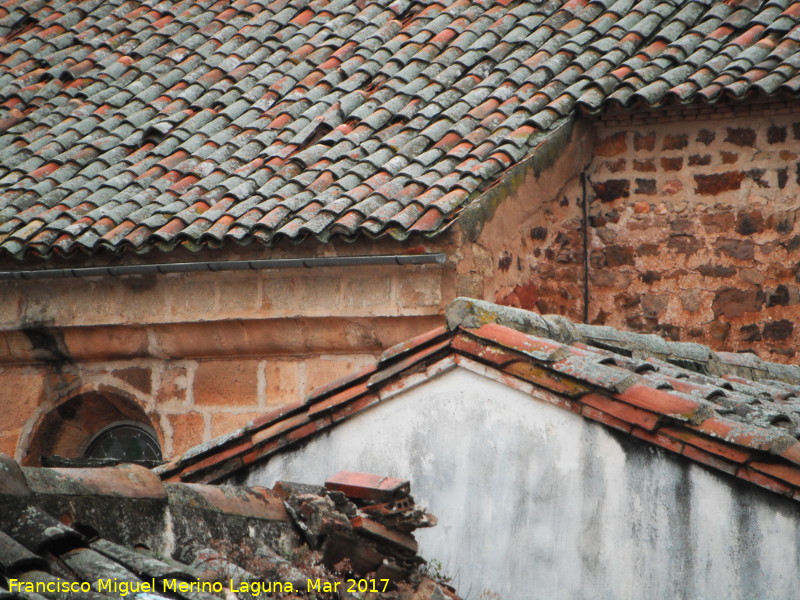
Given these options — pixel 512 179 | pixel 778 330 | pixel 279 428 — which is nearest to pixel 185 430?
pixel 512 179

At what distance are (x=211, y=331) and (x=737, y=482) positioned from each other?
13.8 feet

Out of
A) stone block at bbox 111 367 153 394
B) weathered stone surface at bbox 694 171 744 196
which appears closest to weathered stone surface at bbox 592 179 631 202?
weathered stone surface at bbox 694 171 744 196

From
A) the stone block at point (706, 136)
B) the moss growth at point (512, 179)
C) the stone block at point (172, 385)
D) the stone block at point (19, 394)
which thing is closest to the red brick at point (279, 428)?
the moss growth at point (512, 179)

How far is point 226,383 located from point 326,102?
196 centimetres

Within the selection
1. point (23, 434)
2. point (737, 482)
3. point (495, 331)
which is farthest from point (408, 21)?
point (737, 482)

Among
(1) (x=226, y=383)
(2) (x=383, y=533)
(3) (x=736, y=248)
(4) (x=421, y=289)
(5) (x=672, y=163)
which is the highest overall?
(5) (x=672, y=163)

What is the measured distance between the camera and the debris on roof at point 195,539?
2883 millimetres

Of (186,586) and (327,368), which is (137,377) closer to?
(327,368)

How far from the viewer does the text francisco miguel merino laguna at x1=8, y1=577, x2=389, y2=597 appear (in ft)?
8.84

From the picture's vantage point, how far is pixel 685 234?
291 inches

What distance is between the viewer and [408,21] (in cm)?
837

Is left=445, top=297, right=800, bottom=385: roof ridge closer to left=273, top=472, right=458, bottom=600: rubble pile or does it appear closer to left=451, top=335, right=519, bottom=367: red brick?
left=451, top=335, right=519, bottom=367: red brick

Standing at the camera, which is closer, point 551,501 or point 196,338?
point 551,501

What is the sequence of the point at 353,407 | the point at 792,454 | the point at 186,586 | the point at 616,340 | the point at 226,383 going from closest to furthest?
the point at 186,586, the point at 792,454, the point at 353,407, the point at 616,340, the point at 226,383
